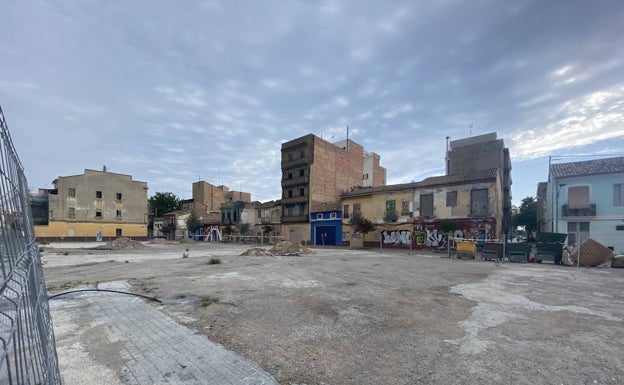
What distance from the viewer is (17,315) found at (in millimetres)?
1742

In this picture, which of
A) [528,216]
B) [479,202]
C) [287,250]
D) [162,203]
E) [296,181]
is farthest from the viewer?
[162,203]

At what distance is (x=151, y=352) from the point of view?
14.0 ft

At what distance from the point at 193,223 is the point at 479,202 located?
4959 cm

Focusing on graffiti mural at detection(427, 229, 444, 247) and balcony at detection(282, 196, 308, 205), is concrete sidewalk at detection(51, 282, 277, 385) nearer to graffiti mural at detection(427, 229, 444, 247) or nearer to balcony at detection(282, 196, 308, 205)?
graffiti mural at detection(427, 229, 444, 247)

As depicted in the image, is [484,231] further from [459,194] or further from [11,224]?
[11,224]

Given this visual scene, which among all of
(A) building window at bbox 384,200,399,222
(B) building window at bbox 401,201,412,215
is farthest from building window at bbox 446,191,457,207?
(A) building window at bbox 384,200,399,222

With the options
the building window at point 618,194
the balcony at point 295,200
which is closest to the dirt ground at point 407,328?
the building window at point 618,194

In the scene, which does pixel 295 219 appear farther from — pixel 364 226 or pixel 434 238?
pixel 434 238

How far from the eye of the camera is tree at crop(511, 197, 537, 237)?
143 feet

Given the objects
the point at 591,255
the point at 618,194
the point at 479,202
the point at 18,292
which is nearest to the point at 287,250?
the point at 591,255

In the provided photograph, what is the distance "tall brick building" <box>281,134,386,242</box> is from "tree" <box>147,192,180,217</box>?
136ft

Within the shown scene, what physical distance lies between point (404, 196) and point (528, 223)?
23418 millimetres

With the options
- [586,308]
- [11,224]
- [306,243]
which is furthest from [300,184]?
[11,224]

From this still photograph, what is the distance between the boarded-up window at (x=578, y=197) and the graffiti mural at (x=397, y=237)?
1349 cm
